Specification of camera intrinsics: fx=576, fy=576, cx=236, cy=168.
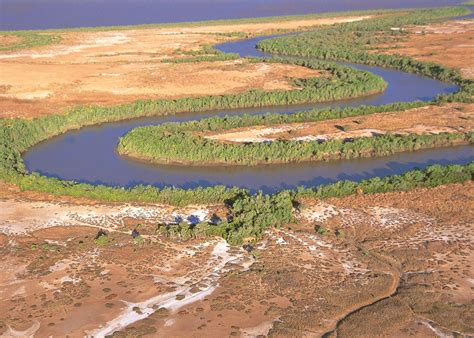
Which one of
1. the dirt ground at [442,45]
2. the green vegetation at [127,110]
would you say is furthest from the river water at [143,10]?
the green vegetation at [127,110]

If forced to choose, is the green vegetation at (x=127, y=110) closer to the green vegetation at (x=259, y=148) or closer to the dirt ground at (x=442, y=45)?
the green vegetation at (x=259, y=148)

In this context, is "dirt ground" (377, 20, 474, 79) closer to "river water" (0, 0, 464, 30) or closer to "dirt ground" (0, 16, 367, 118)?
"dirt ground" (0, 16, 367, 118)

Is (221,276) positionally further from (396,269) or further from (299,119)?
(299,119)

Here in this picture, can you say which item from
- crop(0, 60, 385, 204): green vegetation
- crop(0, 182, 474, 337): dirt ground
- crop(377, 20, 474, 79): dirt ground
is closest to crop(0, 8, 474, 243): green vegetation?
crop(0, 60, 385, 204): green vegetation

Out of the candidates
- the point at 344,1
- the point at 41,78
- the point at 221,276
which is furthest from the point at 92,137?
the point at 344,1

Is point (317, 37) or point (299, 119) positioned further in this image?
point (317, 37)

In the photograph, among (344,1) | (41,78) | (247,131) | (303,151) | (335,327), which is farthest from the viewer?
(344,1)
